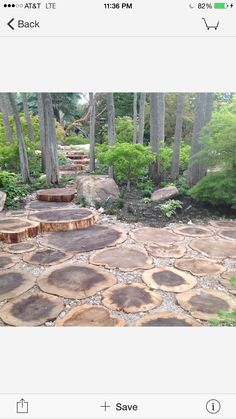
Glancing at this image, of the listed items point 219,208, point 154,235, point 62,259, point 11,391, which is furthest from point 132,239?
point 11,391

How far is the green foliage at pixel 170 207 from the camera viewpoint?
5.81 m

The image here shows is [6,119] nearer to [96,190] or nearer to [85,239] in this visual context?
[96,190]

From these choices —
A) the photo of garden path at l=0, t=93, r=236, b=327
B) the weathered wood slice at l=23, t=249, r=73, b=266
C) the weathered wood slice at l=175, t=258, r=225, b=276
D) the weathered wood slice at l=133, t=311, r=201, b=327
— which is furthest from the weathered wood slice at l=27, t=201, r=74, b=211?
the weathered wood slice at l=133, t=311, r=201, b=327

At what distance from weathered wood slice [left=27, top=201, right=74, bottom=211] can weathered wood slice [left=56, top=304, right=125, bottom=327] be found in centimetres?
377

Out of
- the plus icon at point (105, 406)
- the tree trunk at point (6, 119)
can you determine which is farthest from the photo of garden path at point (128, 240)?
the tree trunk at point (6, 119)

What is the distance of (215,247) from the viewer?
4.27 metres

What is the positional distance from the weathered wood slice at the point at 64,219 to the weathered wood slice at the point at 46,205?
624 mm

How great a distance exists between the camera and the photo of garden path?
2.73 metres

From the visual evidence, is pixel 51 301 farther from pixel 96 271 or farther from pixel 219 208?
pixel 219 208

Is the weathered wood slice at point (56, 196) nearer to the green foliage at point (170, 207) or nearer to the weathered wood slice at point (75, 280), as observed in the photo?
the green foliage at point (170, 207)

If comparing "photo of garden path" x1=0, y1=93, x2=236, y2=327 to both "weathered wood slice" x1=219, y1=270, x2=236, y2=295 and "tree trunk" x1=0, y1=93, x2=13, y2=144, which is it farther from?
"tree trunk" x1=0, y1=93, x2=13, y2=144

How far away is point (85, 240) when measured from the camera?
4.47 m

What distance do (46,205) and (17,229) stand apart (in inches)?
76.2
